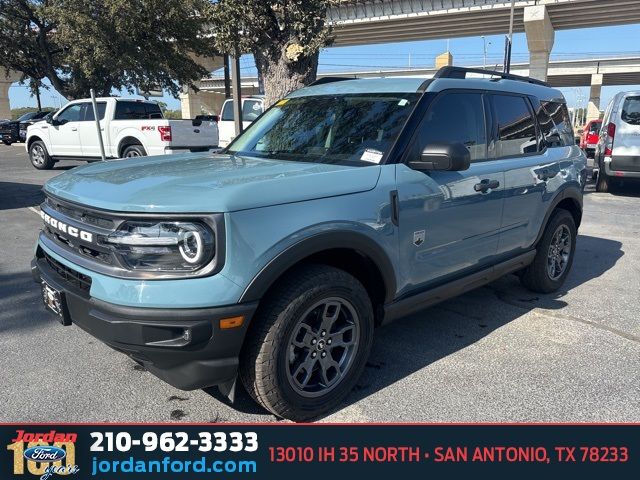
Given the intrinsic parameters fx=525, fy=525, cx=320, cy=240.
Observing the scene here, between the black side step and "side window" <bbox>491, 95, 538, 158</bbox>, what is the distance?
2.92ft

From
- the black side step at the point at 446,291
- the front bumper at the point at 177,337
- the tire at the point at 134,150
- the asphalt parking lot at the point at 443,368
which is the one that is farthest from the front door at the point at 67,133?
the front bumper at the point at 177,337

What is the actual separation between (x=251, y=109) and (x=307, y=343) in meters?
12.7

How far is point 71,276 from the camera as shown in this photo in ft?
9.07

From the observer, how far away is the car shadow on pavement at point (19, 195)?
29.7 feet

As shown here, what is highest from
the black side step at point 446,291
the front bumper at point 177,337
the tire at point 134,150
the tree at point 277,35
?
the tree at point 277,35

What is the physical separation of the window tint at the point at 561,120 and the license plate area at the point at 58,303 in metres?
4.27

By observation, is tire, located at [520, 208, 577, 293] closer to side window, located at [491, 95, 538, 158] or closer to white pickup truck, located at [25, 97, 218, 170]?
side window, located at [491, 95, 538, 158]

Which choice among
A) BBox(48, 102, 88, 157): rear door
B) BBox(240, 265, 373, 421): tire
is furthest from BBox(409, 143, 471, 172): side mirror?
BBox(48, 102, 88, 157): rear door

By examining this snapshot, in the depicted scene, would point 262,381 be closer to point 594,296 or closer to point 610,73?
point 594,296

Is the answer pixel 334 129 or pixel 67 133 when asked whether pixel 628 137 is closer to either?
pixel 334 129

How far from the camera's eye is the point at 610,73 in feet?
198

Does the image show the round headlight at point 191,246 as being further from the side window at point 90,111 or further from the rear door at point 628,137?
the side window at point 90,111

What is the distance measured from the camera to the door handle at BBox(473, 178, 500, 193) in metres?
3.69

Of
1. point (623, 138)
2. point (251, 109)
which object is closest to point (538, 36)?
point (623, 138)
